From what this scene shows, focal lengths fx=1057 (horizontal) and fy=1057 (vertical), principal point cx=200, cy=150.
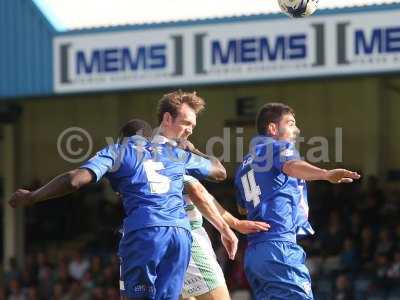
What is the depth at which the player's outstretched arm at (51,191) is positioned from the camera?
20.5 feet

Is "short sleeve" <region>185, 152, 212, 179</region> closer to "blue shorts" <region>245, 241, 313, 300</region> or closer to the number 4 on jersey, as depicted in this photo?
the number 4 on jersey

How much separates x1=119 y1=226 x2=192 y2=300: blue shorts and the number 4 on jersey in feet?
3.07

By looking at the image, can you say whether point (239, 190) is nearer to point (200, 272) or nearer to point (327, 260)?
point (200, 272)

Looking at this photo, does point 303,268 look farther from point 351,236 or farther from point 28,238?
point 28,238

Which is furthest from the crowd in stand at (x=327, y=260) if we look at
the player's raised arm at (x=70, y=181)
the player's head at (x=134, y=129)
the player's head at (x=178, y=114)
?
the player's raised arm at (x=70, y=181)

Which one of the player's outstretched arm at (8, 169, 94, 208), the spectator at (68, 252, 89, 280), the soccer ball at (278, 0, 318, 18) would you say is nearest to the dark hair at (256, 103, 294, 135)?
the player's outstretched arm at (8, 169, 94, 208)

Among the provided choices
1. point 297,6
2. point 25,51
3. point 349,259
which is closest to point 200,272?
Answer: point 297,6

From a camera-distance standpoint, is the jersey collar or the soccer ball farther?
the soccer ball

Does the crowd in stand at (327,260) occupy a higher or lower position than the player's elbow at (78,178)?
lower

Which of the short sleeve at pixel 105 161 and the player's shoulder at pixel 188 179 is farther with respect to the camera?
the player's shoulder at pixel 188 179

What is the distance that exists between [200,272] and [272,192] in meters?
1.24

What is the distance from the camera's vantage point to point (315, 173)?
709cm

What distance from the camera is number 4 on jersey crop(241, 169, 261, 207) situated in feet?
25.7

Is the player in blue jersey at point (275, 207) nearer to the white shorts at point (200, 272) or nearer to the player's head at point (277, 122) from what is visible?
the player's head at point (277, 122)
